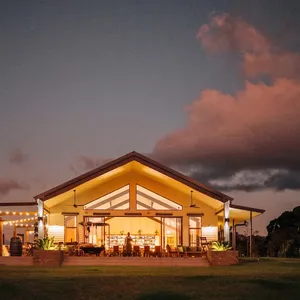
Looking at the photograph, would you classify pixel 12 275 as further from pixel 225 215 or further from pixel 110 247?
pixel 110 247

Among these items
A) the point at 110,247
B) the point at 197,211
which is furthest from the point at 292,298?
the point at 110,247

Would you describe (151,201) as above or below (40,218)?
above

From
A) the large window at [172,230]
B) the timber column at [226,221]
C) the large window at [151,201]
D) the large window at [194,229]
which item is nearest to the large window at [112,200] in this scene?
the large window at [151,201]

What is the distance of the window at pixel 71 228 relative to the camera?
105 feet

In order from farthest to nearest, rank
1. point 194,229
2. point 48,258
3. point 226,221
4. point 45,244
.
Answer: point 194,229
point 226,221
point 45,244
point 48,258

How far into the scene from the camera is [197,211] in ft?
105

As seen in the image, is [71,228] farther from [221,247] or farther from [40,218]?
[221,247]

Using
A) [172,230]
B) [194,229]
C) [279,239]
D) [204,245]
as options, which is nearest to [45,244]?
[204,245]

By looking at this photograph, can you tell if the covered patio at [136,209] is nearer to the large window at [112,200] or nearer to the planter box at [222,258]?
the large window at [112,200]

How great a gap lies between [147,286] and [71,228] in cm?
1561

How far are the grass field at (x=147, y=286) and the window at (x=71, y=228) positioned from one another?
37.2ft

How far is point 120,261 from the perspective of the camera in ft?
85.6

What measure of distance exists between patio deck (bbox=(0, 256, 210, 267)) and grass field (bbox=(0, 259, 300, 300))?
5.11m

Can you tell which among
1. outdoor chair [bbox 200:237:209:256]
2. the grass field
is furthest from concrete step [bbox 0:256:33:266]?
outdoor chair [bbox 200:237:209:256]
